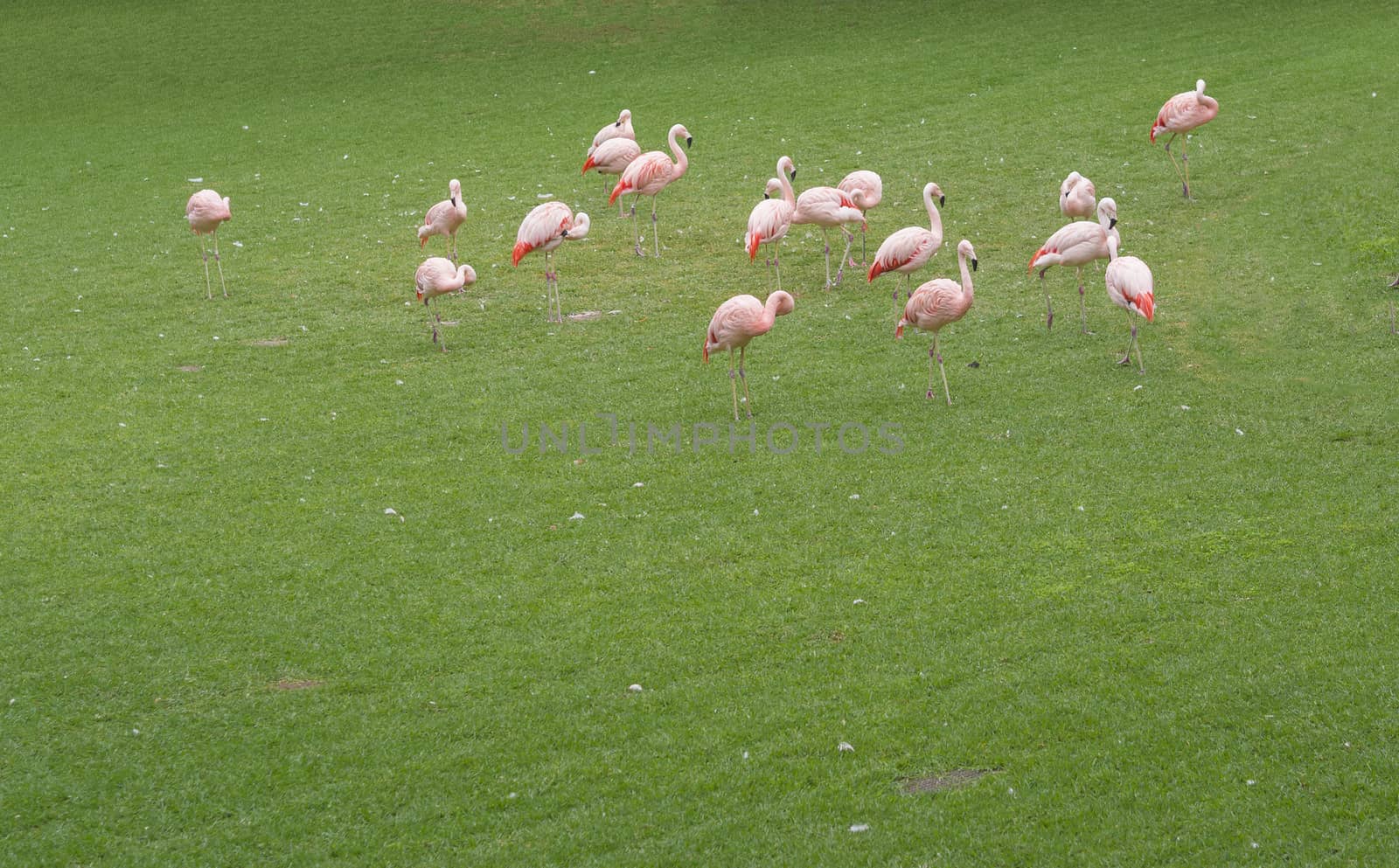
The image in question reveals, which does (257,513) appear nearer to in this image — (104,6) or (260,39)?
(260,39)

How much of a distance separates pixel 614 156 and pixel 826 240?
3844 millimetres

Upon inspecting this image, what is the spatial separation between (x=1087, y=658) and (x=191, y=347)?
28.4 feet

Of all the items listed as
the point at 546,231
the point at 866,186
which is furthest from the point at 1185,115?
the point at 546,231

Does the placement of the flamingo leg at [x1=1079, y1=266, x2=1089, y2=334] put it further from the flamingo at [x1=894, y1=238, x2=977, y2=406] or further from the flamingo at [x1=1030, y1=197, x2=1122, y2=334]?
the flamingo at [x1=894, y1=238, x2=977, y2=406]

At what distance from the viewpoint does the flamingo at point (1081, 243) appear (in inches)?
416

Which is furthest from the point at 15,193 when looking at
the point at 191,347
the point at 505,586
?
the point at 505,586

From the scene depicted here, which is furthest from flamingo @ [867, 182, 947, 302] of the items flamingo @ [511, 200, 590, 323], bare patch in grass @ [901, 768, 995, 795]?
bare patch in grass @ [901, 768, 995, 795]

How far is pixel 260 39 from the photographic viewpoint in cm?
2577

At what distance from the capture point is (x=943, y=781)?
528 centimetres

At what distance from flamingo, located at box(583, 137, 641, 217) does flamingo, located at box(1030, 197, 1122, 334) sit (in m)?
5.79

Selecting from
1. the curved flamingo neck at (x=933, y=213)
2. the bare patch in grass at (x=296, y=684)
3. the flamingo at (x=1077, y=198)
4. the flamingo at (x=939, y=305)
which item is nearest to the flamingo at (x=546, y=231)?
the curved flamingo neck at (x=933, y=213)

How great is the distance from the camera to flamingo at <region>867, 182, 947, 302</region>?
1102cm

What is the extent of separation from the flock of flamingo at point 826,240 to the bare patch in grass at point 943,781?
436cm

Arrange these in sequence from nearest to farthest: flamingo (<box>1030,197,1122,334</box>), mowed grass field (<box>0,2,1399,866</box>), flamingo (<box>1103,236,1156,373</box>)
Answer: mowed grass field (<box>0,2,1399,866</box>) → flamingo (<box>1103,236,1156,373</box>) → flamingo (<box>1030,197,1122,334</box>)
